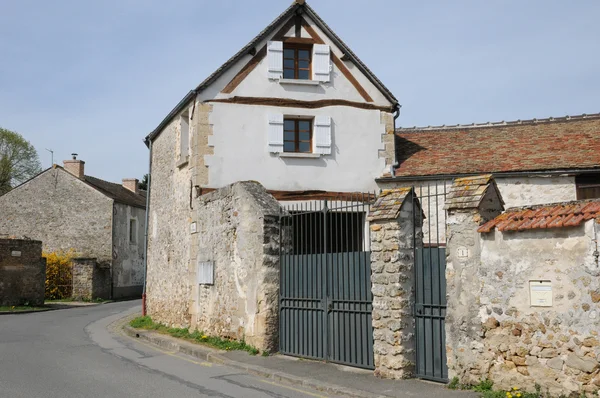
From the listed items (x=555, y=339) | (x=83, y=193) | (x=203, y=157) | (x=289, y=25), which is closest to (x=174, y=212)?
Result: (x=203, y=157)

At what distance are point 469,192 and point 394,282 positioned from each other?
1631mm

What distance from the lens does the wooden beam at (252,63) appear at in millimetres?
15945

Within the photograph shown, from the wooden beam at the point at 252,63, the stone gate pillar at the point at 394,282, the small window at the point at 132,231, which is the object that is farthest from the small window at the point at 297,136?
the small window at the point at 132,231

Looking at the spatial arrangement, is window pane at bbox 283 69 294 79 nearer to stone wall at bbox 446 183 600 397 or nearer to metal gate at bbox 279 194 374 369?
metal gate at bbox 279 194 374 369

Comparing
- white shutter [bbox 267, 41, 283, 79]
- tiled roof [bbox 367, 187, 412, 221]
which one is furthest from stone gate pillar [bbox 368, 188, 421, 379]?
white shutter [bbox 267, 41, 283, 79]

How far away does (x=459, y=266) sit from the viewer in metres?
7.82

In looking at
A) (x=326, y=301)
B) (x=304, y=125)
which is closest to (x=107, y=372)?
(x=326, y=301)

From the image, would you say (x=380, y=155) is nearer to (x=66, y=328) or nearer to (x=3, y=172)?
(x=66, y=328)

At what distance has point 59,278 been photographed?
3111cm

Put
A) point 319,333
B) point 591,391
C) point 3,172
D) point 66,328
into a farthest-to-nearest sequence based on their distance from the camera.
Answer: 1. point 3,172
2. point 66,328
3. point 319,333
4. point 591,391

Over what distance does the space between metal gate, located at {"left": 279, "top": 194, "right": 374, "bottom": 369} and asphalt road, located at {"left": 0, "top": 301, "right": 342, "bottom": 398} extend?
1314 mm

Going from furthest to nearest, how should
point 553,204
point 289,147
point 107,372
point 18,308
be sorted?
point 18,308, point 289,147, point 107,372, point 553,204

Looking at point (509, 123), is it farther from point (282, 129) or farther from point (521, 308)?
point (521, 308)

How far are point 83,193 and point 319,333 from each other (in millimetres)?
26916
